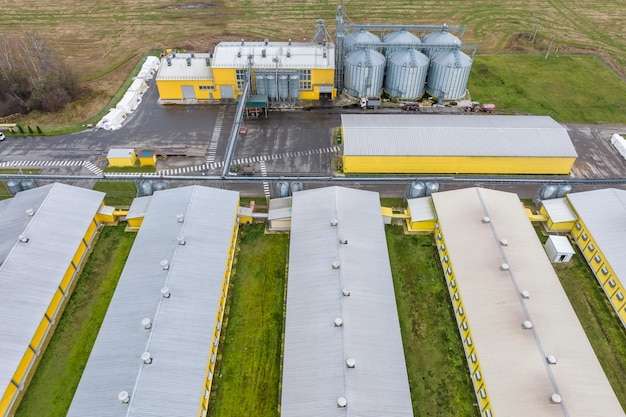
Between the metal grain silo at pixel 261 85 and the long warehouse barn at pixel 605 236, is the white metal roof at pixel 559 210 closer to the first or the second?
the long warehouse barn at pixel 605 236

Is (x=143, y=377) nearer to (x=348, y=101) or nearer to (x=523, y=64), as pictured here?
(x=348, y=101)

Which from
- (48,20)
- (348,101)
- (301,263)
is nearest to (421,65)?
(348,101)

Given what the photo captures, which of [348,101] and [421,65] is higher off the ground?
[421,65]

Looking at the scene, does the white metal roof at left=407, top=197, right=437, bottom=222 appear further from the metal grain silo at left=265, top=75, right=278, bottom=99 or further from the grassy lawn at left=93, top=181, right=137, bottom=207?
the grassy lawn at left=93, top=181, right=137, bottom=207

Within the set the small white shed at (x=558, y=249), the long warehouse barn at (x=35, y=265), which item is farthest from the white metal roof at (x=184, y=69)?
the small white shed at (x=558, y=249)

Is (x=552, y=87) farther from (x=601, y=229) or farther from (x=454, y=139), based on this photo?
(x=601, y=229)

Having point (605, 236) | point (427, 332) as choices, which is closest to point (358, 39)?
point (605, 236)
